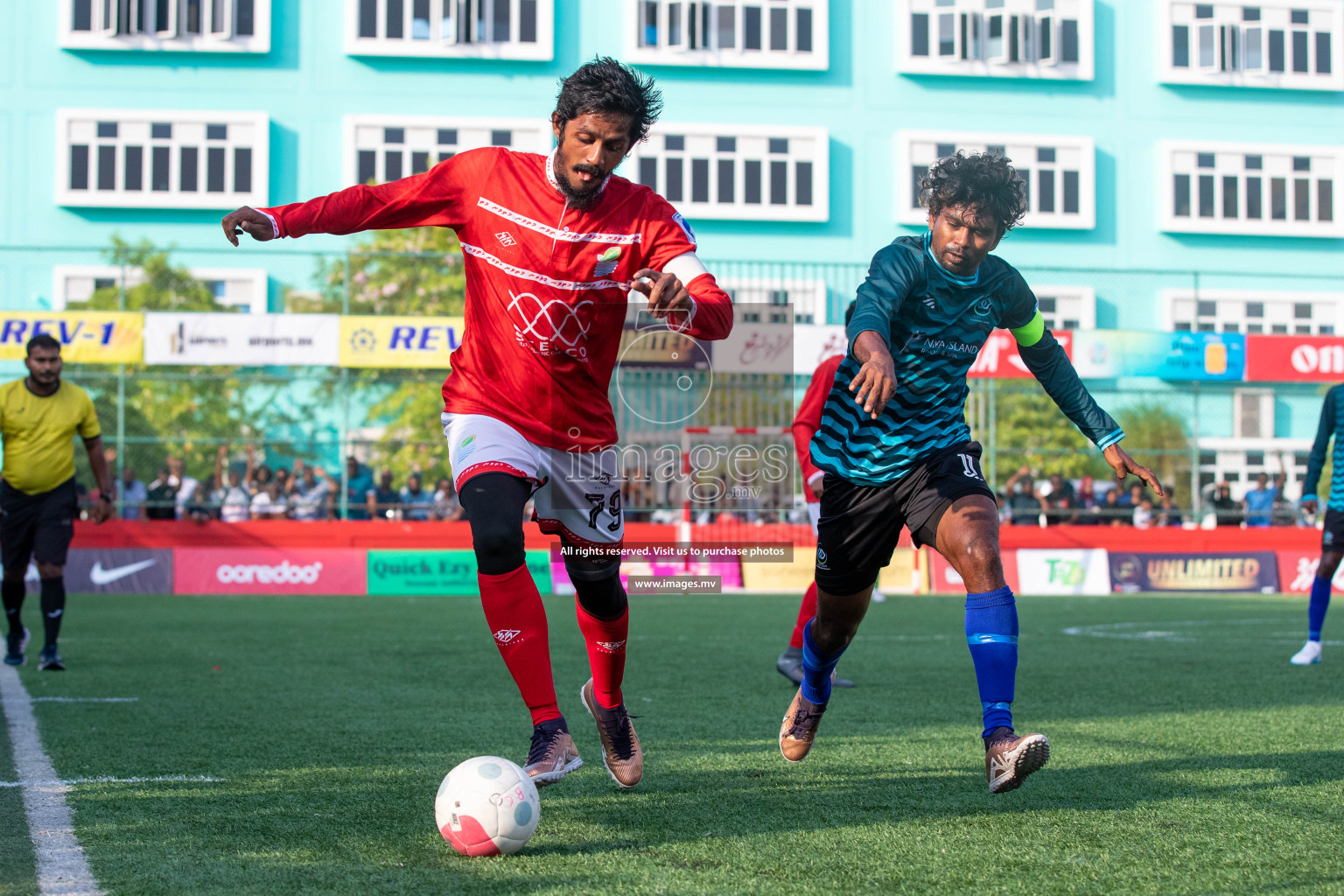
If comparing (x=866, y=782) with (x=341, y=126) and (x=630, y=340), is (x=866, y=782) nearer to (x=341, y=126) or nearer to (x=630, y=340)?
(x=630, y=340)

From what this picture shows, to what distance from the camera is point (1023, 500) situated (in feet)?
68.3

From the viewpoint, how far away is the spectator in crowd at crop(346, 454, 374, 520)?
65.1ft

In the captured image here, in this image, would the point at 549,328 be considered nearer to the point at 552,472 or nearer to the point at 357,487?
the point at 552,472

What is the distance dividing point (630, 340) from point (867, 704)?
13977mm

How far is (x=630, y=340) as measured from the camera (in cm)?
2050

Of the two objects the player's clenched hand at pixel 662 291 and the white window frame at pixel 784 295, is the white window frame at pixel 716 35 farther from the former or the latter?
the player's clenched hand at pixel 662 291

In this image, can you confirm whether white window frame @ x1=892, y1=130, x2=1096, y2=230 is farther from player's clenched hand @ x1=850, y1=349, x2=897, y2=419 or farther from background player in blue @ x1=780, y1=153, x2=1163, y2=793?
player's clenched hand @ x1=850, y1=349, x2=897, y2=419

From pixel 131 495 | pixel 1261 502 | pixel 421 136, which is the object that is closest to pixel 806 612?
pixel 131 495

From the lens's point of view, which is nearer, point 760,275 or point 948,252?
point 948,252

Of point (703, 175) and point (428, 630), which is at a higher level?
point (703, 175)

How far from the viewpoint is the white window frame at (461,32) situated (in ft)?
103

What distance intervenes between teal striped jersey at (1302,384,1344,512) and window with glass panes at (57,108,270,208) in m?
26.3

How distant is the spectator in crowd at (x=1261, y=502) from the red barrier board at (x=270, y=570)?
1406cm

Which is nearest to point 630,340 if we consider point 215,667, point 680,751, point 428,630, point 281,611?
point 281,611
